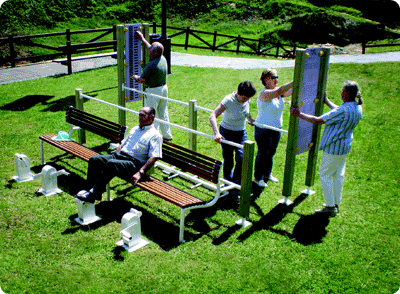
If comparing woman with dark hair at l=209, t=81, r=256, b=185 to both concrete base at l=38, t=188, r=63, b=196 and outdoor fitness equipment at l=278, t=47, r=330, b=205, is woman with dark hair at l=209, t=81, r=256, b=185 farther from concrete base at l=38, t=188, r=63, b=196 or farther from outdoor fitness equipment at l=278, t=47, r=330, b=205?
concrete base at l=38, t=188, r=63, b=196

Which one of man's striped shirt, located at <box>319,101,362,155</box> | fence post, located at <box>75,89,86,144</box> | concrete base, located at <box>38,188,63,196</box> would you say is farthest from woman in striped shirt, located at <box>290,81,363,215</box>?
fence post, located at <box>75,89,86,144</box>

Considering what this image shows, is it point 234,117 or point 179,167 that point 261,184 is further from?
point 179,167

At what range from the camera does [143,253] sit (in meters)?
4.95

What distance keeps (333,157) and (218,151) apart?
3.02 metres

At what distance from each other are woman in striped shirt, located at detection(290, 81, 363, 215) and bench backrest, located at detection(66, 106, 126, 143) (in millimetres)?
2917

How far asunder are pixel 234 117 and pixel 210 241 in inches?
70.9

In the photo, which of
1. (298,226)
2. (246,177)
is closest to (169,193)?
(246,177)

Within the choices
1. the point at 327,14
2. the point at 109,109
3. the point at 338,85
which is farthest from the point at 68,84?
the point at 327,14

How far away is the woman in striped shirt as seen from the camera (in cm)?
528

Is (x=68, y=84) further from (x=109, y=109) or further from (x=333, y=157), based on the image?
(x=333, y=157)

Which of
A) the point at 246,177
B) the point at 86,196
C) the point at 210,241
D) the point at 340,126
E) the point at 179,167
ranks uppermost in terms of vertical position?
the point at 340,126

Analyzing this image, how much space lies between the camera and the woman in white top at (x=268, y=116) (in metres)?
6.02

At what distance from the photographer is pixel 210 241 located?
5246mm

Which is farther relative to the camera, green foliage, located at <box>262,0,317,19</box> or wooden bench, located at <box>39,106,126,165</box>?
green foliage, located at <box>262,0,317,19</box>
